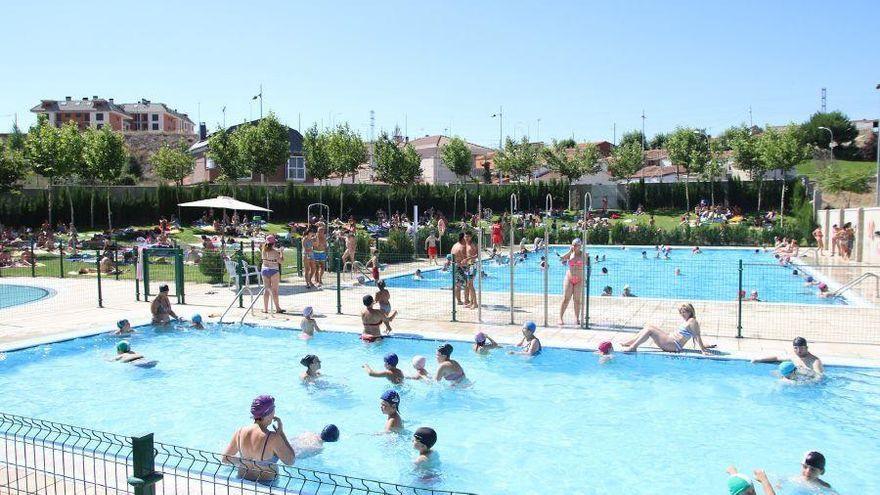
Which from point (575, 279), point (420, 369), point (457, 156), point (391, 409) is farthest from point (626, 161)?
point (391, 409)

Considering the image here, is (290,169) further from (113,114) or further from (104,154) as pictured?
(113,114)

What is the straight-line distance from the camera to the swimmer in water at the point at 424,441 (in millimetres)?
7501

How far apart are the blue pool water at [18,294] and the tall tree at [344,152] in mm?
30200

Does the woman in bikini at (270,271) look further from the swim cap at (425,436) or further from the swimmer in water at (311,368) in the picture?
the swim cap at (425,436)

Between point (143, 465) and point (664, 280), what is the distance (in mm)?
21813

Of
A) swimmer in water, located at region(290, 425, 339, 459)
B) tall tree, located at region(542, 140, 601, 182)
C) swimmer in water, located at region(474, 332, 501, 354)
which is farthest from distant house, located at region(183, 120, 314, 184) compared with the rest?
swimmer in water, located at region(290, 425, 339, 459)

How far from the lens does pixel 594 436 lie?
30.6ft

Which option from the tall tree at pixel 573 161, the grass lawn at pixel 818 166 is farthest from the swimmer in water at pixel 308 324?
the grass lawn at pixel 818 166

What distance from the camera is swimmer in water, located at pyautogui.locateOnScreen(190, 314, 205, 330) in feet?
46.3

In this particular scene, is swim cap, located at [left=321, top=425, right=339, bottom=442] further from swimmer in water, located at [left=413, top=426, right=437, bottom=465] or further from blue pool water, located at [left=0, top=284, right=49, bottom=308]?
blue pool water, located at [left=0, top=284, right=49, bottom=308]

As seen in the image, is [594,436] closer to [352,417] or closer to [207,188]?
[352,417]

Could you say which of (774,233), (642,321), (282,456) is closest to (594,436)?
(282,456)

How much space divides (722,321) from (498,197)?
38.7 meters

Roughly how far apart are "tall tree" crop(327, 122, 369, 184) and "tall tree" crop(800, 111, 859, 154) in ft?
164
